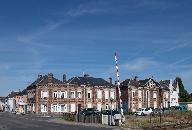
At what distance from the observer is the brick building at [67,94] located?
3605 inches

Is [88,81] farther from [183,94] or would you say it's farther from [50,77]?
[183,94]

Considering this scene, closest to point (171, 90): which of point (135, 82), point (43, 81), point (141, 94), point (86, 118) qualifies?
point (141, 94)

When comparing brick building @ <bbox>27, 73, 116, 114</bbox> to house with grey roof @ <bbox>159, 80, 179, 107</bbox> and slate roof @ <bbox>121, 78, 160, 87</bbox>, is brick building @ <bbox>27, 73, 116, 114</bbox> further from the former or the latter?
house with grey roof @ <bbox>159, 80, 179, 107</bbox>

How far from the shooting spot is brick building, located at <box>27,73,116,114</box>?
300 ft

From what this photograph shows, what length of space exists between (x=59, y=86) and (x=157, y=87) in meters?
25.5

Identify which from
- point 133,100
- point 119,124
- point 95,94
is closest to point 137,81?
point 133,100

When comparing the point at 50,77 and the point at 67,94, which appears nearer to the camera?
the point at 50,77

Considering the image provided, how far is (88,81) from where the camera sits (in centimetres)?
9638

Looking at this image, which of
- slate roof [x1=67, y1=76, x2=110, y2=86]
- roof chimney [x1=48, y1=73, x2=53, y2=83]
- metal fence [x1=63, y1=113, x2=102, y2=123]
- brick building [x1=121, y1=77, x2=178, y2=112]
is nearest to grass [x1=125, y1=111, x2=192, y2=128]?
metal fence [x1=63, y1=113, x2=102, y2=123]

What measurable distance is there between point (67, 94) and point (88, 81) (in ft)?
20.4

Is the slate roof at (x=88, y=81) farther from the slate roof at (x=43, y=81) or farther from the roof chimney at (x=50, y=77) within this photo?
the roof chimney at (x=50, y=77)

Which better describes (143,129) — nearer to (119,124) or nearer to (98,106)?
(119,124)

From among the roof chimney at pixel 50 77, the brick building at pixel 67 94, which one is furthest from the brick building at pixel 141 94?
the roof chimney at pixel 50 77

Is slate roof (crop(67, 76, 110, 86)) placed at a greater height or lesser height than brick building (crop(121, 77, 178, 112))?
greater
